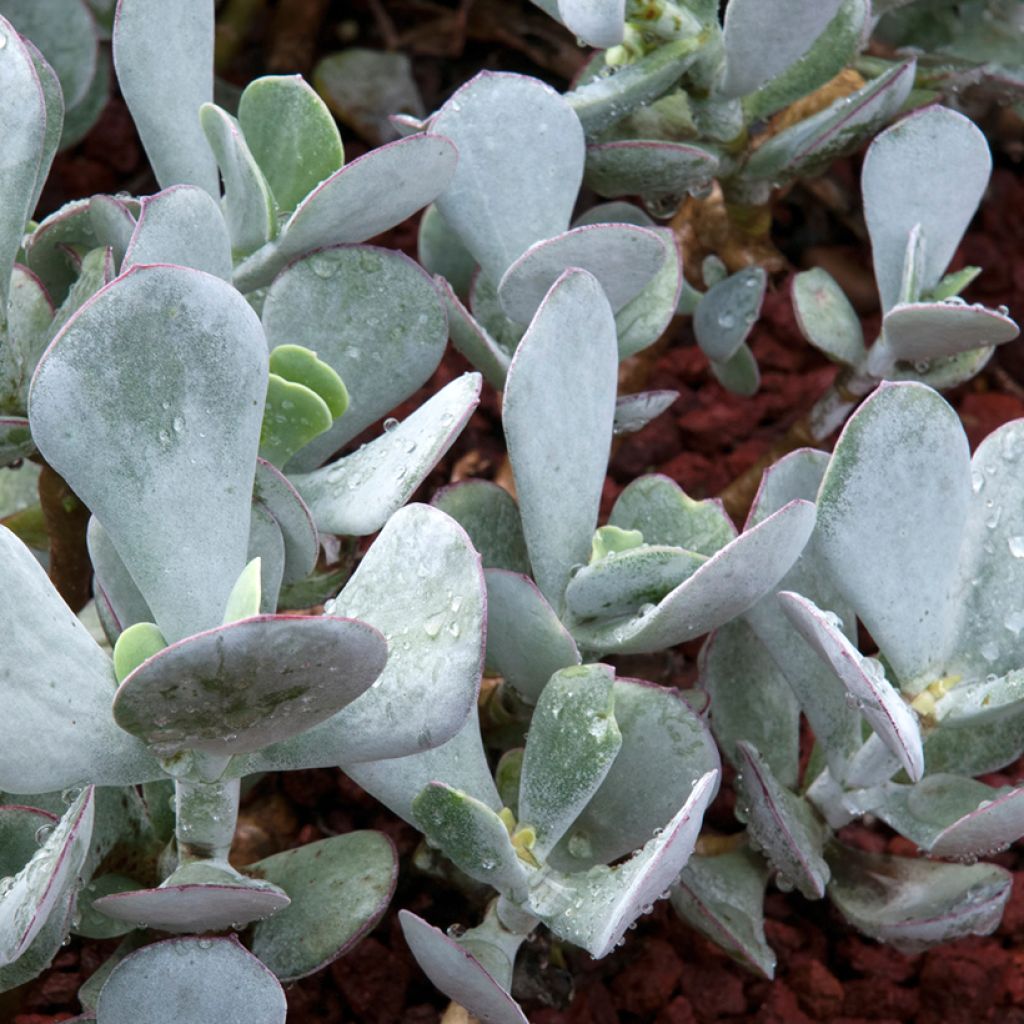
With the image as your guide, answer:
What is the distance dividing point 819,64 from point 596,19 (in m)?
0.27

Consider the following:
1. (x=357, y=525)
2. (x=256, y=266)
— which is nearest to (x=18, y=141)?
(x=256, y=266)

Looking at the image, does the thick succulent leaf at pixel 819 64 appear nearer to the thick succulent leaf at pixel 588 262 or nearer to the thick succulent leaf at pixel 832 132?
the thick succulent leaf at pixel 832 132

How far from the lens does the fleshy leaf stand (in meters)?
0.49

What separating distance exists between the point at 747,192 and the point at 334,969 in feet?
2.29

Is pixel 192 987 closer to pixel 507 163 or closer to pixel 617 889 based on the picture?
pixel 617 889

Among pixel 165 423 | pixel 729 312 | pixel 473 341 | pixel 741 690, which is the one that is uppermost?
pixel 165 423

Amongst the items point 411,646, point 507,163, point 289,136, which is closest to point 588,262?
A: point 507,163

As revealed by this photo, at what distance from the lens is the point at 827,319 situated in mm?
1039

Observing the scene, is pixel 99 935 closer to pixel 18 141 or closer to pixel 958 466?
pixel 18 141

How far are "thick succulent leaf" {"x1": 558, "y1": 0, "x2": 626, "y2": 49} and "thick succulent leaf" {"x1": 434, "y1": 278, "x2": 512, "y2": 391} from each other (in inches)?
→ 7.5

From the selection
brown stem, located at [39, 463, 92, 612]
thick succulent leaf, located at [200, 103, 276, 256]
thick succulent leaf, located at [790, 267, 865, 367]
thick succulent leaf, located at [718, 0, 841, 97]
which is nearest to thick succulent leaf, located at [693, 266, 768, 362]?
thick succulent leaf, located at [790, 267, 865, 367]

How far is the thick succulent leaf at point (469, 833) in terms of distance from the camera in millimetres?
644

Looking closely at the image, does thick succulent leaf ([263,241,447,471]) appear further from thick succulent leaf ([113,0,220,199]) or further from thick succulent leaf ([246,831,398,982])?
thick succulent leaf ([246,831,398,982])

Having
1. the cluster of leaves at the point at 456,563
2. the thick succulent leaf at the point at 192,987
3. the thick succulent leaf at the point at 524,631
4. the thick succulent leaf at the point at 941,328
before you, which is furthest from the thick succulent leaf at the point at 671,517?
the thick succulent leaf at the point at 192,987
